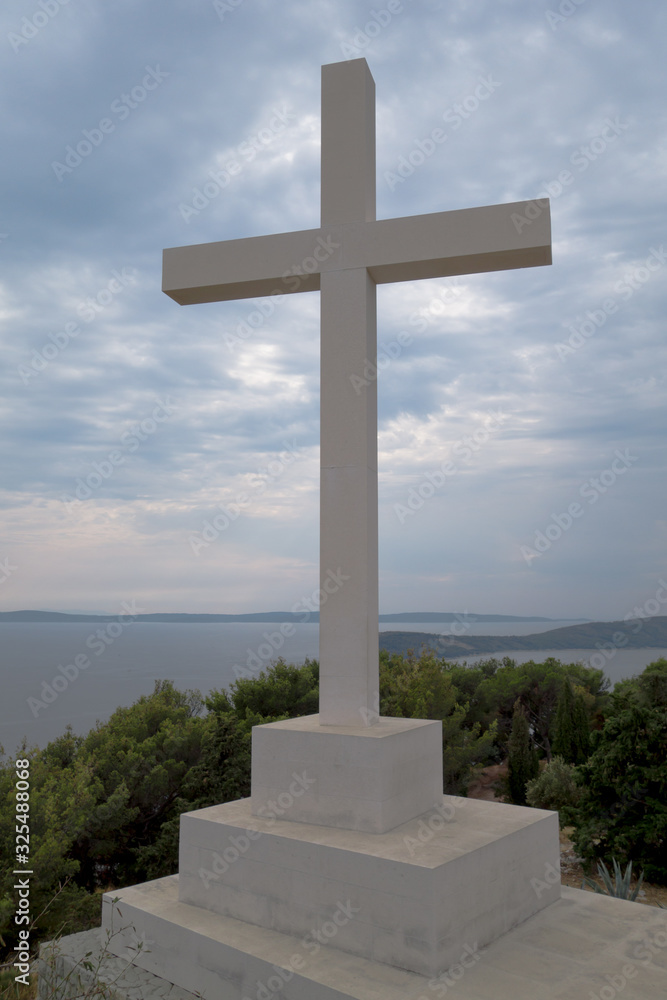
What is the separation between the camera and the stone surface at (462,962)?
4359 mm

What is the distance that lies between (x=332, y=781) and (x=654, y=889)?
9542 millimetres

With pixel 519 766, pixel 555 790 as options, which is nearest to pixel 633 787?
pixel 555 790

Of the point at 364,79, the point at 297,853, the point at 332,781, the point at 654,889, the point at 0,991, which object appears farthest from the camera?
the point at 654,889

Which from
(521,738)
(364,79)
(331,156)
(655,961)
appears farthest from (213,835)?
(521,738)

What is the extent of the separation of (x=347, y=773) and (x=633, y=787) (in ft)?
30.4

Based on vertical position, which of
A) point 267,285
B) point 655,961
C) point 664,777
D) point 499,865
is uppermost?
point 267,285

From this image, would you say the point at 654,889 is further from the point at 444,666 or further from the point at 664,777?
the point at 444,666

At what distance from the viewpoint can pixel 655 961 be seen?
479 cm

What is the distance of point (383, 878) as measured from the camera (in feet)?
15.6

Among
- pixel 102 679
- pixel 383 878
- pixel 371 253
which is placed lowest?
pixel 102 679

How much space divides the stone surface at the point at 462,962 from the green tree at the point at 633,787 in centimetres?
722

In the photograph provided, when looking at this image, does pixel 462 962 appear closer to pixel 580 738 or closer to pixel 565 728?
pixel 565 728

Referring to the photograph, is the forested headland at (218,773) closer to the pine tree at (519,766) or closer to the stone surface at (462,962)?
the pine tree at (519,766)

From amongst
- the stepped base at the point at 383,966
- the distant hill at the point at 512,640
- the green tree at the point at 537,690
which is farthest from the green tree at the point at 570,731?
the stepped base at the point at 383,966
